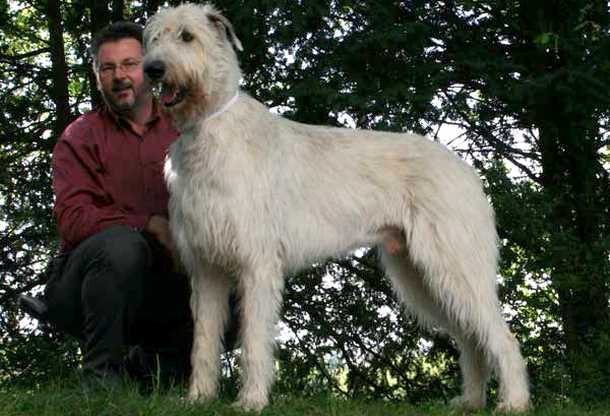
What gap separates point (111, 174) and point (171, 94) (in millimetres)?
878

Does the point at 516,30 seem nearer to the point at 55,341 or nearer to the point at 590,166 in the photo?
the point at 590,166

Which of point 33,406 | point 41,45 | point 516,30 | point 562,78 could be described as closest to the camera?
point 33,406

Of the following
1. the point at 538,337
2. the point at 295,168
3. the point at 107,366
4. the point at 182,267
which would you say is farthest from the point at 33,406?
the point at 538,337

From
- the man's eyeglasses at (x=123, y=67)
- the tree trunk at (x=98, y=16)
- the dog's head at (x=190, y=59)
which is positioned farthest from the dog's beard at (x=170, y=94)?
the tree trunk at (x=98, y=16)

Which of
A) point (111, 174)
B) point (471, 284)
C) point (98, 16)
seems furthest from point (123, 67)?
point (98, 16)

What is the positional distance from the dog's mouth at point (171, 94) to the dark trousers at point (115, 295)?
773 millimetres

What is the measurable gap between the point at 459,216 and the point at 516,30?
2.91 metres

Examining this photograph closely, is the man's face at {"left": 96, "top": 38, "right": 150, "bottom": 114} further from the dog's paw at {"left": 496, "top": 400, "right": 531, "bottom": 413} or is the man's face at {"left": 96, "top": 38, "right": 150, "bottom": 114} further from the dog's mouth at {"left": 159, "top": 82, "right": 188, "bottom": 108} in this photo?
the dog's paw at {"left": 496, "top": 400, "right": 531, "bottom": 413}

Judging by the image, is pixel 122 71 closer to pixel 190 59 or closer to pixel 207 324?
pixel 190 59

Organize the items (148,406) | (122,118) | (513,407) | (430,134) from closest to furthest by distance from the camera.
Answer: (148,406)
(513,407)
(122,118)
(430,134)

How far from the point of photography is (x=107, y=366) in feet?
15.3

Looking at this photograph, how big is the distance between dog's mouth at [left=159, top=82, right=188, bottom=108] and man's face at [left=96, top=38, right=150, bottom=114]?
70 centimetres

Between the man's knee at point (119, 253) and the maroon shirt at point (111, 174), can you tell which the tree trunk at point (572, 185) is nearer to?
the maroon shirt at point (111, 174)

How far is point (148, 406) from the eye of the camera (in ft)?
12.8
